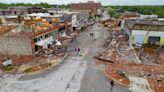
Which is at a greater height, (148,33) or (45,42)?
(148,33)

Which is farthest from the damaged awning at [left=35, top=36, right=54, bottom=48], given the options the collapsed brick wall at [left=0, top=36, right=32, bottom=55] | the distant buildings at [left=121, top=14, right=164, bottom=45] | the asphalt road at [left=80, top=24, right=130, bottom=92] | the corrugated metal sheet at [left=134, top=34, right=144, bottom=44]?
the corrugated metal sheet at [left=134, top=34, right=144, bottom=44]

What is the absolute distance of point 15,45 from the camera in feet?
119

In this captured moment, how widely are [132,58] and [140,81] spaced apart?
9.91 meters

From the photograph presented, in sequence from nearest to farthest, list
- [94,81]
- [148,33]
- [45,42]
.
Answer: [94,81] → [45,42] → [148,33]

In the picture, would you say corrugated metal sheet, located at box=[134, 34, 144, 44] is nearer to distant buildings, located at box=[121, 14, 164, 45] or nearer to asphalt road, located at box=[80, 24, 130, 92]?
distant buildings, located at box=[121, 14, 164, 45]

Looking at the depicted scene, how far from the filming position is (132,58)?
34938mm

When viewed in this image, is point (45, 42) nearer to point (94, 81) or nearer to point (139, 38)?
point (94, 81)

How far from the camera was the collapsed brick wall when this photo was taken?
35.8 m

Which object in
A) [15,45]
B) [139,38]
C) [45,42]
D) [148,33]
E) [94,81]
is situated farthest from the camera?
[139,38]

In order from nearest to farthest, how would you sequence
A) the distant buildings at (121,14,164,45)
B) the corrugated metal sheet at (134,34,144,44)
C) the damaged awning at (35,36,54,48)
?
the damaged awning at (35,36,54,48), the distant buildings at (121,14,164,45), the corrugated metal sheet at (134,34,144,44)

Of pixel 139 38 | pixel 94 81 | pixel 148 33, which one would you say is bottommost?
pixel 94 81

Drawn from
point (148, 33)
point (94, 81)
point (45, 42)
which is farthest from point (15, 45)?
point (148, 33)

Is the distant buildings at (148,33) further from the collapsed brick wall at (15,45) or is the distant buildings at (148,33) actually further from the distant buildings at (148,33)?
the collapsed brick wall at (15,45)

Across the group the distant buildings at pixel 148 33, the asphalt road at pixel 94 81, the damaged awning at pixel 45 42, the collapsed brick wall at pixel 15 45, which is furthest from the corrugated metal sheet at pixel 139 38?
the collapsed brick wall at pixel 15 45
